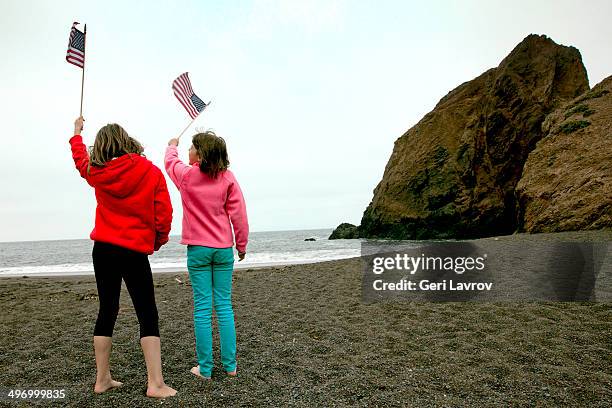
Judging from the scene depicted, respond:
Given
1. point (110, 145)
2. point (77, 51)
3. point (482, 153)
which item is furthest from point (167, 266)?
point (482, 153)

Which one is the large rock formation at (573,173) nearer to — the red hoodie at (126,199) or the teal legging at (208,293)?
the teal legging at (208,293)

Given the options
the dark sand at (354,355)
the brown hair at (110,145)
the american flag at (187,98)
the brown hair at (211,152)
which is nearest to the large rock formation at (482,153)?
the dark sand at (354,355)

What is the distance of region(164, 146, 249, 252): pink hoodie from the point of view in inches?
122

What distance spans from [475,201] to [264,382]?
33012 millimetres

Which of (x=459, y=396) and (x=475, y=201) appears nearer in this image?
(x=459, y=396)

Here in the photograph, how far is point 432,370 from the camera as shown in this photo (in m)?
3.33

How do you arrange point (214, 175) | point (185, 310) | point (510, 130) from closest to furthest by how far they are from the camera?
point (214, 175) < point (185, 310) < point (510, 130)

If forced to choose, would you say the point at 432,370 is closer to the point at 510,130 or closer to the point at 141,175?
the point at 141,175

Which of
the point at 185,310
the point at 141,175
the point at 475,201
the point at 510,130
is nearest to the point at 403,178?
the point at 475,201

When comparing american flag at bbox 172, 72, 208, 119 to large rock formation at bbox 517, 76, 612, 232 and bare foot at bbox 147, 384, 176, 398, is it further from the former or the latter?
large rock formation at bbox 517, 76, 612, 232

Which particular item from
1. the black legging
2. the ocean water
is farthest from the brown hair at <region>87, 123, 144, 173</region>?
the ocean water

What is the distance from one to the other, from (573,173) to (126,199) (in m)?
18.7

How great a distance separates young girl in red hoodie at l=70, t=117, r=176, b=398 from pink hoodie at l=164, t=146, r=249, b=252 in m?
0.28

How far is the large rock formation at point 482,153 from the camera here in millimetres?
32219
